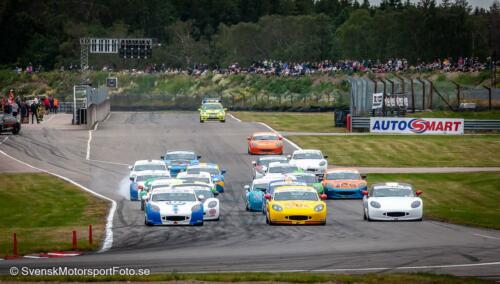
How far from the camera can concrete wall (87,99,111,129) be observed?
77.3m

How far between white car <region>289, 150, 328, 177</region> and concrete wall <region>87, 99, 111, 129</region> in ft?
97.4

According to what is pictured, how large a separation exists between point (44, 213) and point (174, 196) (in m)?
6.93

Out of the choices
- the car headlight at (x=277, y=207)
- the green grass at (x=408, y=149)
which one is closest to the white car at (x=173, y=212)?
the car headlight at (x=277, y=207)

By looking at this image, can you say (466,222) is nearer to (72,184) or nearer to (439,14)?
(72,184)

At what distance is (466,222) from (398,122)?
128 ft

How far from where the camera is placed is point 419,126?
7231cm

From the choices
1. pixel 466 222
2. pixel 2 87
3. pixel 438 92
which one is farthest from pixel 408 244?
pixel 2 87

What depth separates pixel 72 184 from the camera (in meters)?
48.6

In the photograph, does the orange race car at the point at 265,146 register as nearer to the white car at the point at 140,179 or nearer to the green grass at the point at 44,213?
the green grass at the point at 44,213

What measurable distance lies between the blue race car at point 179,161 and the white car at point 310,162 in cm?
422

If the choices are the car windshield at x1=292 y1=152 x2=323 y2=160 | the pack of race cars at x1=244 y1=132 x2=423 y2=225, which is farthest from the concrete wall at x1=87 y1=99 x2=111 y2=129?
the pack of race cars at x1=244 y1=132 x2=423 y2=225

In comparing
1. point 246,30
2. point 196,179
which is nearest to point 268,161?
point 196,179

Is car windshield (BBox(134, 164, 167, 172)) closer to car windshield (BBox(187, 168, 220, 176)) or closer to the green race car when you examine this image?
car windshield (BBox(187, 168, 220, 176))

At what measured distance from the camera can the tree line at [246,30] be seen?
130 meters
